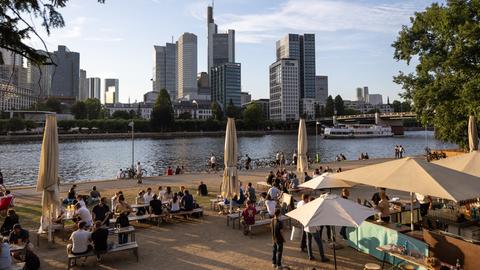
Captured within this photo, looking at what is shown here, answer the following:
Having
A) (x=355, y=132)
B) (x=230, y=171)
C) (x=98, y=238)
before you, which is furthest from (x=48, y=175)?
(x=355, y=132)

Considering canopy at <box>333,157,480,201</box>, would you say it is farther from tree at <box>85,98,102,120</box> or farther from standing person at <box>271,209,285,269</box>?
tree at <box>85,98,102,120</box>

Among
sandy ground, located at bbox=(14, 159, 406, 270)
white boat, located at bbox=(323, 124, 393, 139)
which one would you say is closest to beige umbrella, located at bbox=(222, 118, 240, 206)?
sandy ground, located at bbox=(14, 159, 406, 270)

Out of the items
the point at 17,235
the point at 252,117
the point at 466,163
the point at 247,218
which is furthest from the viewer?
the point at 252,117

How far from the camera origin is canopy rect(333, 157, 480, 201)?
8033mm

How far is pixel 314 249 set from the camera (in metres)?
11.0

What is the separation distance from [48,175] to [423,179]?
35.5ft

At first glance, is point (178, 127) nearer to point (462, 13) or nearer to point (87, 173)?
point (87, 173)

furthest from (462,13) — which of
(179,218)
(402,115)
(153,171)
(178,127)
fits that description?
(178,127)

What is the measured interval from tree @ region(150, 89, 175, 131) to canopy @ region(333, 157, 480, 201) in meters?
118

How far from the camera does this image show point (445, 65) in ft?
72.8

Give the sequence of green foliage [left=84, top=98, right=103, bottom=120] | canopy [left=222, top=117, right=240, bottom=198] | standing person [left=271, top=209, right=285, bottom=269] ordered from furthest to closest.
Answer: green foliage [left=84, top=98, right=103, bottom=120] → canopy [left=222, top=117, right=240, bottom=198] → standing person [left=271, top=209, right=285, bottom=269]

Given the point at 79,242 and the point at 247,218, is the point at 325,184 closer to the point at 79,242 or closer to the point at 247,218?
the point at 247,218

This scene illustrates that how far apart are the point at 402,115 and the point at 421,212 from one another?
103 meters

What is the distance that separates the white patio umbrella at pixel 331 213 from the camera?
804 cm
